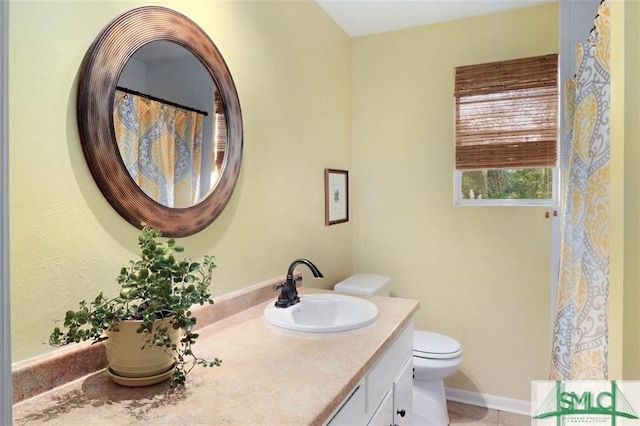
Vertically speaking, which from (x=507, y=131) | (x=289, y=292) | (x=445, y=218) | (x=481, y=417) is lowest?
(x=481, y=417)

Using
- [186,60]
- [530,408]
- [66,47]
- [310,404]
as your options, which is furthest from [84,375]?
[530,408]

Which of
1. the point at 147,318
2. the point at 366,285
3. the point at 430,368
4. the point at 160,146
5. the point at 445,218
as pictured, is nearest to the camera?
the point at 147,318

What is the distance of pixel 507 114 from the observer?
2.35 metres

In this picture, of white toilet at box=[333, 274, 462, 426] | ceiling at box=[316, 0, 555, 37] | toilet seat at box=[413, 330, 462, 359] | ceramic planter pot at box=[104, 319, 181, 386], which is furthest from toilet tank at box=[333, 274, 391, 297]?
ceiling at box=[316, 0, 555, 37]

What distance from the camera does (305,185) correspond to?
82.8 inches

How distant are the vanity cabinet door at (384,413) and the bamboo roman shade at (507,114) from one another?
1.61m

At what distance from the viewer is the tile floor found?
7.43 feet

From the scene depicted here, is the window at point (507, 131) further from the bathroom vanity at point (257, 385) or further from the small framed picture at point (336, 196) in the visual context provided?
the bathroom vanity at point (257, 385)

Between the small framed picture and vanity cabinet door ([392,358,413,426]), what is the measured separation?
3.44 feet

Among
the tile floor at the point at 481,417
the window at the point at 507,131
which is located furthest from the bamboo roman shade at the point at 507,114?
the tile floor at the point at 481,417

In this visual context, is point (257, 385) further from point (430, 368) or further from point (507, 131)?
point (507, 131)

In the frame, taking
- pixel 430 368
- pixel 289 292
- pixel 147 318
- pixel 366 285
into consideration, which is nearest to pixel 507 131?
pixel 366 285

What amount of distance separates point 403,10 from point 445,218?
1.34 m

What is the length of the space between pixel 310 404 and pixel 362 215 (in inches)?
78.2
